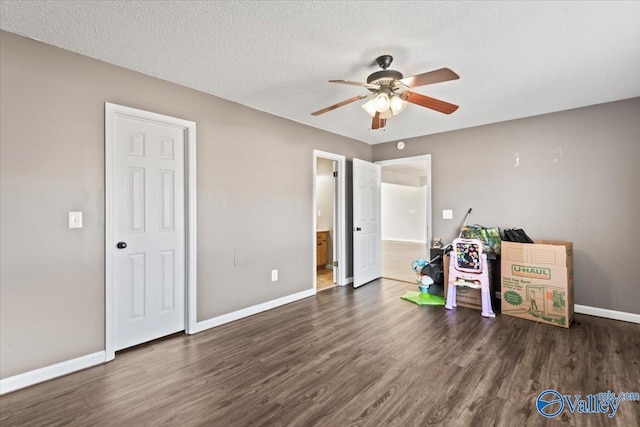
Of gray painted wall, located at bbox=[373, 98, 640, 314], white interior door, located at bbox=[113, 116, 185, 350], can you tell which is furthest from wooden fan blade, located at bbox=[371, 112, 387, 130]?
gray painted wall, located at bbox=[373, 98, 640, 314]

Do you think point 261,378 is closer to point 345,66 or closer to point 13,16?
point 345,66

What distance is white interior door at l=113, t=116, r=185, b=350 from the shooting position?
2.62 meters

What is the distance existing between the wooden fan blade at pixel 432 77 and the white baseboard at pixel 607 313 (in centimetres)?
337

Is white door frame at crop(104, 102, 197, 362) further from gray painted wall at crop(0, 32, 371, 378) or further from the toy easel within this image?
the toy easel

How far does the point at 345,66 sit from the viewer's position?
8.48ft

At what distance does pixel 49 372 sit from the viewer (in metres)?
2.21

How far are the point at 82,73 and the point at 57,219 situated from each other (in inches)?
46.0

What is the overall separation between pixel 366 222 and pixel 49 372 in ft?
13.4

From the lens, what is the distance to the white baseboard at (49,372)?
2.06 meters

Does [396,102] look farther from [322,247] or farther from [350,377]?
[322,247]

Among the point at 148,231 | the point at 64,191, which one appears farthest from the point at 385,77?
the point at 64,191

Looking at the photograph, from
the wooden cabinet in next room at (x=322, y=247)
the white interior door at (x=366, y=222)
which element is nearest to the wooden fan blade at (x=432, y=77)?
the white interior door at (x=366, y=222)

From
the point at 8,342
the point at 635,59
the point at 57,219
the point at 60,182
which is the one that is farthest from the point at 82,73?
the point at 635,59

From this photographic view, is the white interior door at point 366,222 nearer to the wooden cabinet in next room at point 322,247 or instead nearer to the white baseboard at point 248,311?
the white baseboard at point 248,311
